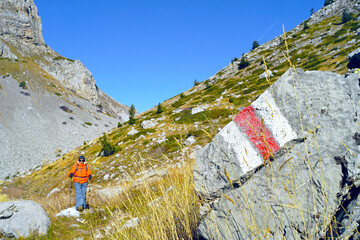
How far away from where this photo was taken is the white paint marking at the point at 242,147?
2.46 meters

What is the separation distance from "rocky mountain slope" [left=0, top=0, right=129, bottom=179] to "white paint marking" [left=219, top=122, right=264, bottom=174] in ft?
142

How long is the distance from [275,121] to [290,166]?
64cm

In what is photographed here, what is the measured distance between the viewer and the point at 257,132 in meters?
2.62

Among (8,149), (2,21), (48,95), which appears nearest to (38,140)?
(8,149)

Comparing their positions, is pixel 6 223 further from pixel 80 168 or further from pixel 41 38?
pixel 41 38

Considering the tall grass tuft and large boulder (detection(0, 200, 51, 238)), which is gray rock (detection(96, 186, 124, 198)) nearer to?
the tall grass tuft

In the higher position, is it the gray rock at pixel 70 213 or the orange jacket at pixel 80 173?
the orange jacket at pixel 80 173

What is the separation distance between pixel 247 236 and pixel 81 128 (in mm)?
64131

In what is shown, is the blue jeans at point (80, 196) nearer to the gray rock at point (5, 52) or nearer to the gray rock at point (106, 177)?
the gray rock at point (106, 177)

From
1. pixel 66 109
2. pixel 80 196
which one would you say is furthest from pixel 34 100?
pixel 80 196

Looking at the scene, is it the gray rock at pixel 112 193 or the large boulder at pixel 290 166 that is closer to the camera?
the large boulder at pixel 290 166

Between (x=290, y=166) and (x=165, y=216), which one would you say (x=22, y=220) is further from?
(x=290, y=166)

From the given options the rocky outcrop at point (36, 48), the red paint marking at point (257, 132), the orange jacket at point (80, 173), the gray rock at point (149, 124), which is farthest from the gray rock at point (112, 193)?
the rocky outcrop at point (36, 48)

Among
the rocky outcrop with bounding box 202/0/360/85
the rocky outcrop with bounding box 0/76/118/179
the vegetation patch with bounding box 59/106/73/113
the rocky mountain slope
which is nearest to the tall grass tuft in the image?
the rocky outcrop with bounding box 0/76/118/179
